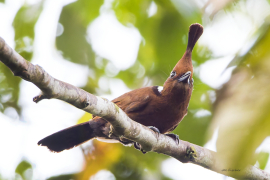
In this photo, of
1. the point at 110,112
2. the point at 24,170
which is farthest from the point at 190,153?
the point at 24,170

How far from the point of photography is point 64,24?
3283mm

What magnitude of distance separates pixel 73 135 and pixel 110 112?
47.7 inches

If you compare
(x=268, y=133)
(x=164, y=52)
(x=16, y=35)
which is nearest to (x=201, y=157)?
(x=164, y=52)

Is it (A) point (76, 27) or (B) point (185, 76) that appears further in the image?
(A) point (76, 27)

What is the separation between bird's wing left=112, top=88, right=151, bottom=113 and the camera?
2918mm

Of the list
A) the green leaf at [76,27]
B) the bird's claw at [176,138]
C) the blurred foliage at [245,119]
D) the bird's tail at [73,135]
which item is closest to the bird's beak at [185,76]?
the bird's claw at [176,138]

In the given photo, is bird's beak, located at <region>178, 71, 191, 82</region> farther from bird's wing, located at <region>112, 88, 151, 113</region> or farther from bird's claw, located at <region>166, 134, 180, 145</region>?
bird's claw, located at <region>166, 134, 180, 145</region>

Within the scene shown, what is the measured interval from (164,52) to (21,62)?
5.84 feet

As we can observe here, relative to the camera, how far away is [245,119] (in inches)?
45.5

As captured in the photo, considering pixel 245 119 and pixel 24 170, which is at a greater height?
pixel 24 170

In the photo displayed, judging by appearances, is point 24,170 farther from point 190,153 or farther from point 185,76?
point 185,76

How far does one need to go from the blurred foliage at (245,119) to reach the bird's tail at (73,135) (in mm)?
1830

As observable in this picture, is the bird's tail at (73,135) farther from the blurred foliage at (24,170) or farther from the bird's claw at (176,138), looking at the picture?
the bird's claw at (176,138)

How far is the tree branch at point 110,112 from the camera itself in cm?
139
